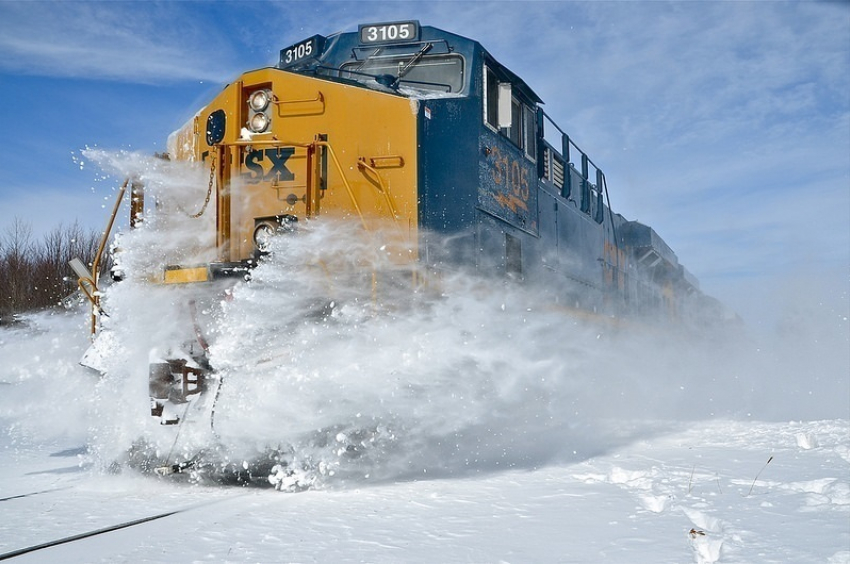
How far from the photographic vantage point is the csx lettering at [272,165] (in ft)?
16.9

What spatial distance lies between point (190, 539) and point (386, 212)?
2.41m

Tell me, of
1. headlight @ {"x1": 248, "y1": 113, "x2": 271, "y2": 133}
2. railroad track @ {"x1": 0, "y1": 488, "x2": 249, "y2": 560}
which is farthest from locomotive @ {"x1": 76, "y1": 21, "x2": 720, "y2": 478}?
railroad track @ {"x1": 0, "y1": 488, "x2": 249, "y2": 560}

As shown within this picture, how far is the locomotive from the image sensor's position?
4812 millimetres

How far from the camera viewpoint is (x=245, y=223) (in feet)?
16.6

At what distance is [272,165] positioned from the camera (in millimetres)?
5191

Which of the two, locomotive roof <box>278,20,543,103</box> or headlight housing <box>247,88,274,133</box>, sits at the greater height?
locomotive roof <box>278,20,543,103</box>

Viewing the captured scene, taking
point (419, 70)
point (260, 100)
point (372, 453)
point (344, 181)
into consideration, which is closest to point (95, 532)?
point (372, 453)

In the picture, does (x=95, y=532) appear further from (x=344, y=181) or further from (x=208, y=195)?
(x=344, y=181)

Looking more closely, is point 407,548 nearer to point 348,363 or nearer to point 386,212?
point 348,363

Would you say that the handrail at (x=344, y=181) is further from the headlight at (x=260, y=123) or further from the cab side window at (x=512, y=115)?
the cab side window at (x=512, y=115)

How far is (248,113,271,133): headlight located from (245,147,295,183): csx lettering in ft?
0.63

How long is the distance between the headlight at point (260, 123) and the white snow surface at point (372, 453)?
2.53ft

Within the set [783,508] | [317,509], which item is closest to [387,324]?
[317,509]

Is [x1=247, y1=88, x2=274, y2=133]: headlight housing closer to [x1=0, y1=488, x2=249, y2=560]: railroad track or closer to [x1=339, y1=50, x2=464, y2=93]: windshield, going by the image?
[x1=339, y1=50, x2=464, y2=93]: windshield
